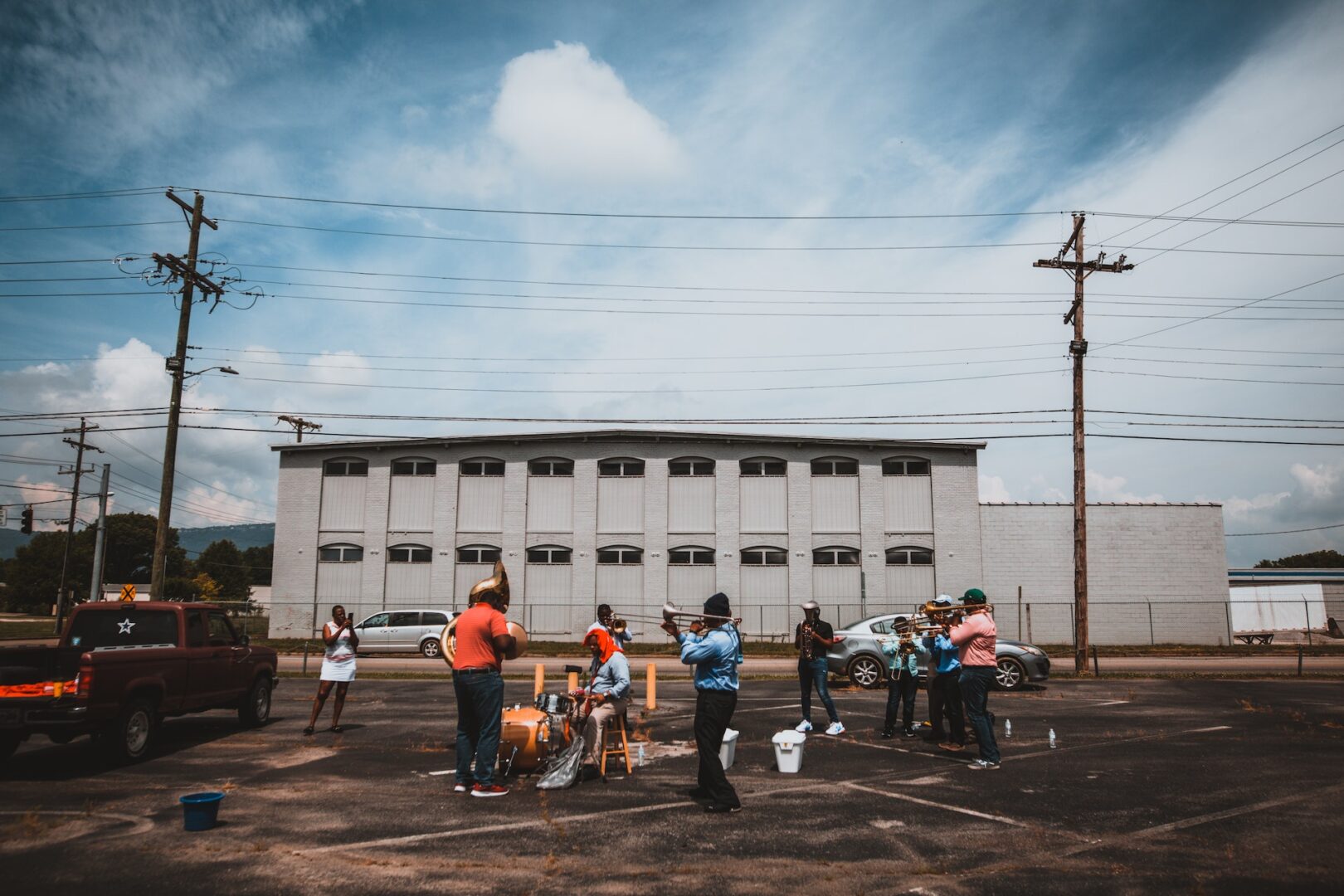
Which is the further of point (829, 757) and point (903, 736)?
point (903, 736)

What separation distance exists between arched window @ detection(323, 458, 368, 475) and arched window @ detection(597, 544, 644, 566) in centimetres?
1155


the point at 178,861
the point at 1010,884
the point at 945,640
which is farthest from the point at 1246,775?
the point at 178,861

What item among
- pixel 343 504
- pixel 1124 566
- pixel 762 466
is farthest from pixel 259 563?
pixel 1124 566

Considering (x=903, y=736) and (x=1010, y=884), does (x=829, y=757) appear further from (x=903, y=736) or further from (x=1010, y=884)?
(x=1010, y=884)

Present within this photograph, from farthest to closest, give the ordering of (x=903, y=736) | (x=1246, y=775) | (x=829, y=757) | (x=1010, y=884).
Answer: (x=903, y=736) < (x=829, y=757) < (x=1246, y=775) < (x=1010, y=884)

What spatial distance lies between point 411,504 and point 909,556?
877 inches

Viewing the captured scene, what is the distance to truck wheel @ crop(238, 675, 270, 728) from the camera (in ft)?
43.4

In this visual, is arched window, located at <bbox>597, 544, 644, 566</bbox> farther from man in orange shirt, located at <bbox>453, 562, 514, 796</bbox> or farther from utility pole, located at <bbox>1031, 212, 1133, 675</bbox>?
man in orange shirt, located at <bbox>453, 562, 514, 796</bbox>

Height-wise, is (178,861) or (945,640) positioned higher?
(945,640)

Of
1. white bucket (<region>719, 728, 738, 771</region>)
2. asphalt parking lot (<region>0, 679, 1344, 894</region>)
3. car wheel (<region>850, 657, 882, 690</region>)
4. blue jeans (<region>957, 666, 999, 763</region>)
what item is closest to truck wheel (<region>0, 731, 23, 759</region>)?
asphalt parking lot (<region>0, 679, 1344, 894</region>)

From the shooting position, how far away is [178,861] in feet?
21.1

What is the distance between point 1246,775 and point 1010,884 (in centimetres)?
552

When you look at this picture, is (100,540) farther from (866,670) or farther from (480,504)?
(866,670)

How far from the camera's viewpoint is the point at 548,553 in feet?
A: 122
